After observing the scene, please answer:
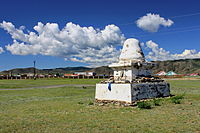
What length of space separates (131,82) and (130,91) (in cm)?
83

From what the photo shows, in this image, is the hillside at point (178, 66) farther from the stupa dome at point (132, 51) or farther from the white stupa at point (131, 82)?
the white stupa at point (131, 82)

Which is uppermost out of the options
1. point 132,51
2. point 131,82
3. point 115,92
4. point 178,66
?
point 178,66

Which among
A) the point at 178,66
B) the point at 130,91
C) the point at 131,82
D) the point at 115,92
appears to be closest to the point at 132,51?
the point at 131,82

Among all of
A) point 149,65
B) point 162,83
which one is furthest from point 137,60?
point 162,83

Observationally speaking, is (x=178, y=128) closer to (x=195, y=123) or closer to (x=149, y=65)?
(x=195, y=123)

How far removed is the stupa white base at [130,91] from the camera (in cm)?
1121

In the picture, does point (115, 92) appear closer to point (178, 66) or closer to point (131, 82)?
point (131, 82)

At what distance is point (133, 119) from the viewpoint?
7.70 m

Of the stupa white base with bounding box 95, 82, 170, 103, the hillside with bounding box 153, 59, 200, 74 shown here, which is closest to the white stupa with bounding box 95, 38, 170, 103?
the stupa white base with bounding box 95, 82, 170, 103

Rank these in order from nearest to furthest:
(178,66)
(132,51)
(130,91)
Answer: (130,91)
(132,51)
(178,66)

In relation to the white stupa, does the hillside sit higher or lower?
higher

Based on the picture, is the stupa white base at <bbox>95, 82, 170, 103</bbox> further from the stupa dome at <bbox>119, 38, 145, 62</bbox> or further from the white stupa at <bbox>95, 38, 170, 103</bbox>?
the stupa dome at <bbox>119, 38, 145, 62</bbox>

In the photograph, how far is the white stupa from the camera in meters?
11.4

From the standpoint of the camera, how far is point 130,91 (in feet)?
36.3
